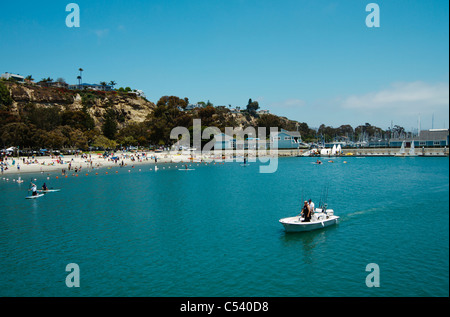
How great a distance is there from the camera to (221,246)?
23.0 meters

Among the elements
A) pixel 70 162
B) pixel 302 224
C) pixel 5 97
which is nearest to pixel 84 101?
pixel 5 97

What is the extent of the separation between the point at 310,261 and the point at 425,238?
31.5 feet

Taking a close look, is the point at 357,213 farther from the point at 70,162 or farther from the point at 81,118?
the point at 81,118

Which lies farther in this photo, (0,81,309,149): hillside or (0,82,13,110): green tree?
(0,82,13,110): green tree

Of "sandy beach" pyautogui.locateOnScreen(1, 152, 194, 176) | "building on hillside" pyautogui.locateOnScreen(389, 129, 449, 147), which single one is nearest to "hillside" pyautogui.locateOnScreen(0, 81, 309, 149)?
"sandy beach" pyautogui.locateOnScreen(1, 152, 194, 176)

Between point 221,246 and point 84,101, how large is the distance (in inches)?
5407

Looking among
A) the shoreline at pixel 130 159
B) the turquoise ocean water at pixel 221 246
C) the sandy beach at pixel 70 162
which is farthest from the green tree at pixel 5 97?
the turquoise ocean water at pixel 221 246

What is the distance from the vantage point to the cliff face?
417 ft

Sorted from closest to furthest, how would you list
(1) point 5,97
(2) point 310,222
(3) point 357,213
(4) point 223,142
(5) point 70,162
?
1. (2) point 310,222
2. (3) point 357,213
3. (5) point 70,162
4. (1) point 5,97
5. (4) point 223,142

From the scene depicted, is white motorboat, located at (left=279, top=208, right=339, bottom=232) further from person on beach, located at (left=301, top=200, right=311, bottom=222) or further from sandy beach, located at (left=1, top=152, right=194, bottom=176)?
Answer: sandy beach, located at (left=1, top=152, right=194, bottom=176)

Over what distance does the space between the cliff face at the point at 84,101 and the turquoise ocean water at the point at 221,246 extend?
10322cm

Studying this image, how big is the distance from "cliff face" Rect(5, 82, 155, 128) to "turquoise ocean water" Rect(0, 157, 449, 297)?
10322cm

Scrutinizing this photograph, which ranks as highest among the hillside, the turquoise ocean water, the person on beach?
the hillside

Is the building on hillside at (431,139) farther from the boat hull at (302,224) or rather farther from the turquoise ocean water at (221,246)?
the boat hull at (302,224)
